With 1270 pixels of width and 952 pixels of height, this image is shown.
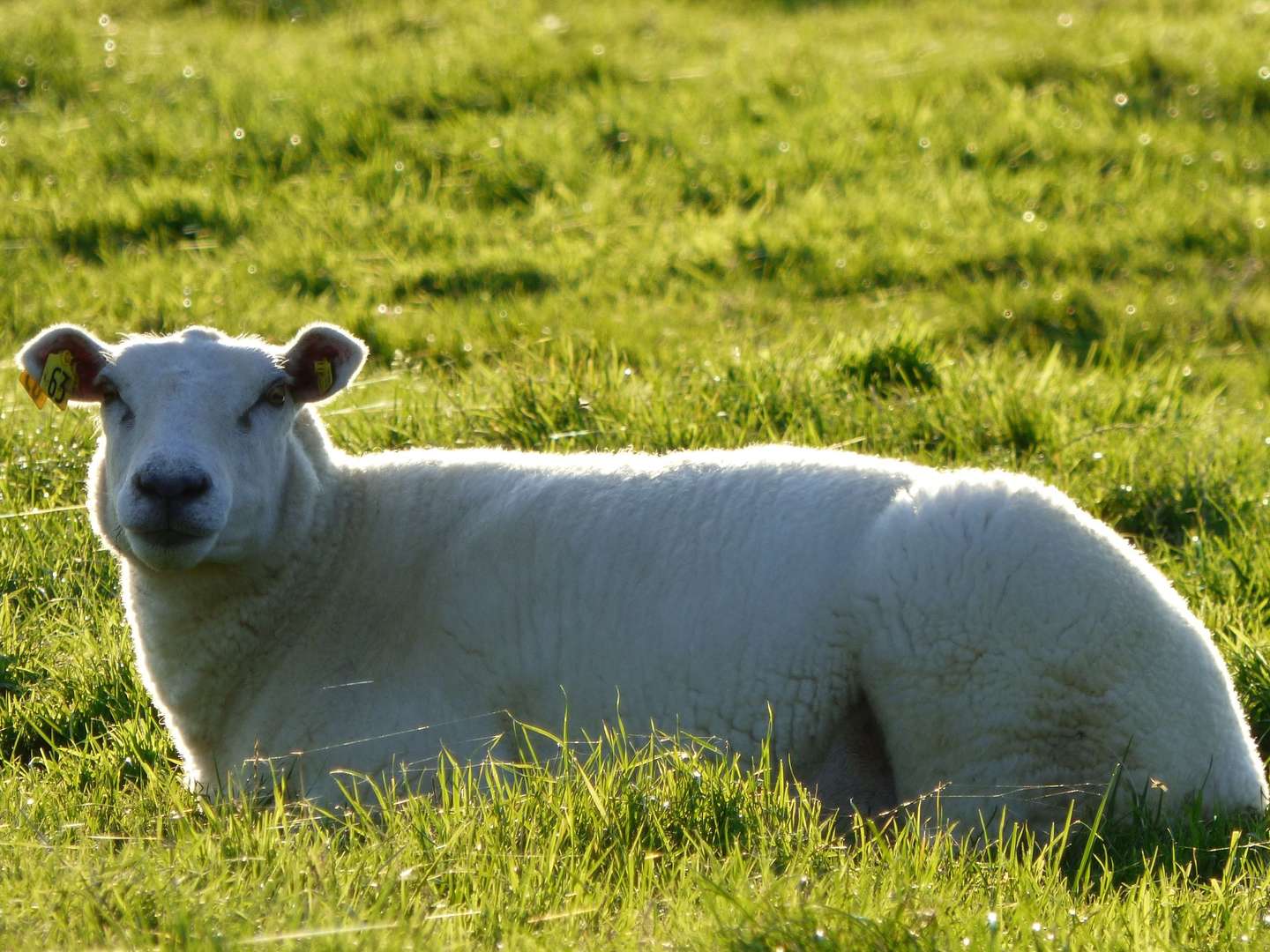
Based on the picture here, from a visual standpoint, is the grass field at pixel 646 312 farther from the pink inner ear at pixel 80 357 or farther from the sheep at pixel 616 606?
the pink inner ear at pixel 80 357

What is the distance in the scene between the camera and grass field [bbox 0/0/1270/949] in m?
2.90

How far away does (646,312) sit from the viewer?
7.46 meters

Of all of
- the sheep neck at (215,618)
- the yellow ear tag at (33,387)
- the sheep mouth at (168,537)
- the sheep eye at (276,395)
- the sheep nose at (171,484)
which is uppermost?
the yellow ear tag at (33,387)

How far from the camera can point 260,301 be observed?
7.49 m

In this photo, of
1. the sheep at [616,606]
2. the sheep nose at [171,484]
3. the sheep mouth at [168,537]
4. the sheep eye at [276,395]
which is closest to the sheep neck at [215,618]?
the sheep at [616,606]

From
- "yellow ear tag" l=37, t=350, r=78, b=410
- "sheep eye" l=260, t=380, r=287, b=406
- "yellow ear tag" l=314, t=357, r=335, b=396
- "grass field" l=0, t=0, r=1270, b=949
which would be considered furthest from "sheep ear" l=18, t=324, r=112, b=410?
"grass field" l=0, t=0, r=1270, b=949

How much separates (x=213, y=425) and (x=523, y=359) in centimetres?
276

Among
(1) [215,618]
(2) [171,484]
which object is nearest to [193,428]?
(2) [171,484]

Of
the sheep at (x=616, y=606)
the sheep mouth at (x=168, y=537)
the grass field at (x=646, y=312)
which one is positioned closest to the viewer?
the grass field at (x=646, y=312)

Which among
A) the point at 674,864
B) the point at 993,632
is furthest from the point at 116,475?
the point at 993,632

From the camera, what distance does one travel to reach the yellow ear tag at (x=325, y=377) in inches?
163

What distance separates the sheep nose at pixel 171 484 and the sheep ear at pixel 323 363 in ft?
1.82

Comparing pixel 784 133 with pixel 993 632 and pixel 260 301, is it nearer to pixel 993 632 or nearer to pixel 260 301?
pixel 260 301

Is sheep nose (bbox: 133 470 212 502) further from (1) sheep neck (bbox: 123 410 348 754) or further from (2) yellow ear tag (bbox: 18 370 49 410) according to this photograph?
(2) yellow ear tag (bbox: 18 370 49 410)
